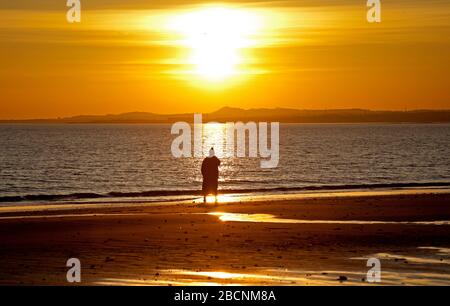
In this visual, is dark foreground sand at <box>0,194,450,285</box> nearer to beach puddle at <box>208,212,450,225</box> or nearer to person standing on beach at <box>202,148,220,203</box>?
beach puddle at <box>208,212,450,225</box>

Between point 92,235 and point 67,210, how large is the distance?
1308 centimetres

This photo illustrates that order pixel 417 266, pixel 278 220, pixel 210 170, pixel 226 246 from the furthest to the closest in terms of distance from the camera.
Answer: pixel 210 170 → pixel 278 220 → pixel 226 246 → pixel 417 266

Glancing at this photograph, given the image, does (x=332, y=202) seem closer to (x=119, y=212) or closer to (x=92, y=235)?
(x=119, y=212)

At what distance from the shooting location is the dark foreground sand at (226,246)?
63.7 feet

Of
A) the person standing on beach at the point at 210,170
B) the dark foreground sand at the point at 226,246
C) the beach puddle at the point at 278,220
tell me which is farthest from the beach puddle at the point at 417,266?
the person standing on beach at the point at 210,170

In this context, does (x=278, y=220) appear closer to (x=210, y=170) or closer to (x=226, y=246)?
(x=226, y=246)

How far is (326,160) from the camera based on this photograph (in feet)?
366

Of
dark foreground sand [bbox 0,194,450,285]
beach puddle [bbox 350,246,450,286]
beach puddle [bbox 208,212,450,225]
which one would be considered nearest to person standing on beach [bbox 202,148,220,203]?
dark foreground sand [bbox 0,194,450,285]

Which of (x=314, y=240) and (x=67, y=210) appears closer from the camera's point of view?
(x=314, y=240)

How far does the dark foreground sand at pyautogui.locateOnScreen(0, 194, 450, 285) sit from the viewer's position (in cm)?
1942

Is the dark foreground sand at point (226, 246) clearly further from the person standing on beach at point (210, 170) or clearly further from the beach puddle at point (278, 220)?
the person standing on beach at point (210, 170)

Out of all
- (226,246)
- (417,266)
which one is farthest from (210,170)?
(417,266)

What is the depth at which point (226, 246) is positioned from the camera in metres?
24.3
